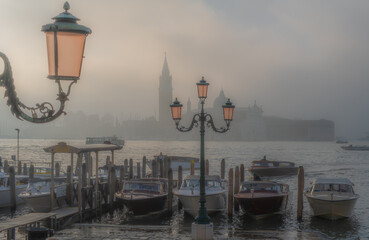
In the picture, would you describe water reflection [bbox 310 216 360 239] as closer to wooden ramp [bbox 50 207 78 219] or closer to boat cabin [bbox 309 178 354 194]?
boat cabin [bbox 309 178 354 194]

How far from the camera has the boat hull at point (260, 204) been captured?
2433 cm

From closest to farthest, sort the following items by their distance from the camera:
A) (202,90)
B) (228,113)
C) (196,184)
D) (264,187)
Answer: (202,90)
(228,113)
(264,187)
(196,184)

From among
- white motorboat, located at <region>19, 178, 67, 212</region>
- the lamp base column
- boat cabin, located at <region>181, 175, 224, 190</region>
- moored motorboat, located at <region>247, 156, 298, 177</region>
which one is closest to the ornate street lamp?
the lamp base column

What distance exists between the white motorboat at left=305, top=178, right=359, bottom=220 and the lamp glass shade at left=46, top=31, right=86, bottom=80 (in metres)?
21.3

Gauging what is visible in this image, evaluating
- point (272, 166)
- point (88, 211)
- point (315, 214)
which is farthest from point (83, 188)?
point (272, 166)

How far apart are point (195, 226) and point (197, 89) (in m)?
4.42

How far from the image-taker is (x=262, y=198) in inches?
958

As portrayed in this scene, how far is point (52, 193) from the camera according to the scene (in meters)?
22.3

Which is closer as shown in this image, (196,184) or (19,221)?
(19,221)

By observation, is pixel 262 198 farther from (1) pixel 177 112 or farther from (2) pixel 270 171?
(2) pixel 270 171

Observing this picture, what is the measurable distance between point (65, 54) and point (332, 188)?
2292 centimetres

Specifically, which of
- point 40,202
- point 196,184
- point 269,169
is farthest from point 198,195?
point 269,169

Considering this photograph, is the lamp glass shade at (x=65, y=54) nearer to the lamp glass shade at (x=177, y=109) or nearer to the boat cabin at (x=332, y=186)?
the lamp glass shade at (x=177, y=109)

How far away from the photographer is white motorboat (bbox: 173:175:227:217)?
80.2 ft
